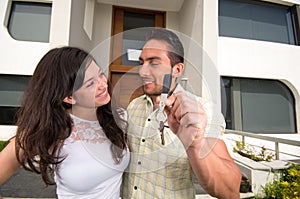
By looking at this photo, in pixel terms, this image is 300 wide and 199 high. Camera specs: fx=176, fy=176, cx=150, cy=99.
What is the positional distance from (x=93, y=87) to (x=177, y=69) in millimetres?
292

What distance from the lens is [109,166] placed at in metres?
0.72

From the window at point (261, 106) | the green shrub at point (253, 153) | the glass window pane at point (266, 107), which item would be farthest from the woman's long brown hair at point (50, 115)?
the glass window pane at point (266, 107)

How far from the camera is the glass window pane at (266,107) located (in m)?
4.40

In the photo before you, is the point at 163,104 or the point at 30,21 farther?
the point at 30,21

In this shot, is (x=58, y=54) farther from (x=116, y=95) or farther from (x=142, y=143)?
(x=142, y=143)

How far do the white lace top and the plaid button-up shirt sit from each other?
0.07 metres

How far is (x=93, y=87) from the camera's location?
23.4 inches

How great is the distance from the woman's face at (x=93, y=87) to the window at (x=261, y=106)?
403cm

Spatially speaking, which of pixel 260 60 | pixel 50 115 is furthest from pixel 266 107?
pixel 50 115

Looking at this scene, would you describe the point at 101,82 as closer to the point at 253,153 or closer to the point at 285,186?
the point at 285,186

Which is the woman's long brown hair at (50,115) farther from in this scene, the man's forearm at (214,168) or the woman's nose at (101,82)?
the man's forearm at (214,168)

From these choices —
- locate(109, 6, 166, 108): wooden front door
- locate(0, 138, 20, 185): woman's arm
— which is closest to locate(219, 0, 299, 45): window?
locate(109, 6, 166, 108): wooden front door

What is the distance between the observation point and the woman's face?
59 centimetres

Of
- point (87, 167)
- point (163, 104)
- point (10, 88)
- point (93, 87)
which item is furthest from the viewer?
point (10, 88)
